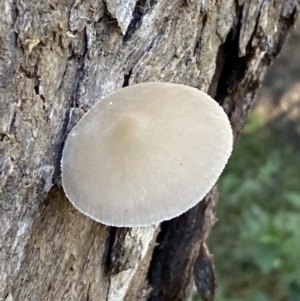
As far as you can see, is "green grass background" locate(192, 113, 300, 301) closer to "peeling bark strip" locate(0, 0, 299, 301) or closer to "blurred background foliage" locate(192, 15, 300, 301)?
"blurred background foliage" locate(192, 15, 300, 301)

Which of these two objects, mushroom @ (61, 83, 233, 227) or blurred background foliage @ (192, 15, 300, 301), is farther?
blurred background foliage @ (192, 15, 300, 301)

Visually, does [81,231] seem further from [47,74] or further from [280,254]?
[280,254]

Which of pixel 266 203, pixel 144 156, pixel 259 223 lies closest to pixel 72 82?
pixel 144 156

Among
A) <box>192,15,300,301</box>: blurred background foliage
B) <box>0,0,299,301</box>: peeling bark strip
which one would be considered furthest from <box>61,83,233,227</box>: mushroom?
<box>192,15,300,301</box>: blurred background foliage

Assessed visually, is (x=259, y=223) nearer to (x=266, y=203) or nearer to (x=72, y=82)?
(x=266, y=203)

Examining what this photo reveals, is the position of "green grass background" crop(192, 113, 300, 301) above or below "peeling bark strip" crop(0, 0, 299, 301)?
below

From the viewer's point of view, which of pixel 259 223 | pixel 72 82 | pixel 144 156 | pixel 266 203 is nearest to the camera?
pixel 144 156

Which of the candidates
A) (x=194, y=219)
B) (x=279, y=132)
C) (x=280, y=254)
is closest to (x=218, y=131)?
(x=194, y=219)
